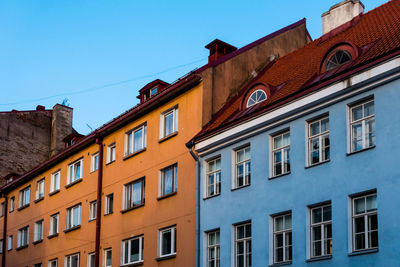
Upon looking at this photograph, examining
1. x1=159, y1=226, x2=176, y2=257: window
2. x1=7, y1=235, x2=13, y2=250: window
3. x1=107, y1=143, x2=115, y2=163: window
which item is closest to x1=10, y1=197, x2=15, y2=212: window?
→ x1=7, y1=235, x2=13, y2=250: window

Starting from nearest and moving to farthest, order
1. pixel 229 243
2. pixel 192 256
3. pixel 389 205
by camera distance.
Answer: pixel 389 205
pixel 229 243
pixel 192 256

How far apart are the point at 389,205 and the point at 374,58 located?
440 cm

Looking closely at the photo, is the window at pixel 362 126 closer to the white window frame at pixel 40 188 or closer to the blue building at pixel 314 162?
the blue building at pixel 314 162

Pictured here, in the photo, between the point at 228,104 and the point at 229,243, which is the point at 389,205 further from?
the point at 228,104

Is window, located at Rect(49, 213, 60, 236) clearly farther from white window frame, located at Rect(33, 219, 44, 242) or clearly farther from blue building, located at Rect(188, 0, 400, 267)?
blue building, located at Rect(188, 0, 400, 267)

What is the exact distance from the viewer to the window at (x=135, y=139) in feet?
105

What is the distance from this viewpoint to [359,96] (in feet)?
69.6

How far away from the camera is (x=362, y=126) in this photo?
21141 millimetres

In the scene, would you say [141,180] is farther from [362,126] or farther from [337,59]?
[362,126]

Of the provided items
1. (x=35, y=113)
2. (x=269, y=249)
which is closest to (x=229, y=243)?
(x=269, y=249)

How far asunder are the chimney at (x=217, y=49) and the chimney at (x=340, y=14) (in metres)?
5.05

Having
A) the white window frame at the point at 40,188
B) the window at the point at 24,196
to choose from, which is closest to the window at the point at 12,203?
the window at the point at 24,196

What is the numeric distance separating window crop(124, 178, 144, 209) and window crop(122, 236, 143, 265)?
1.57 meters

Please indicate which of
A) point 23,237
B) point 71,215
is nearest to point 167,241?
point 71,215
